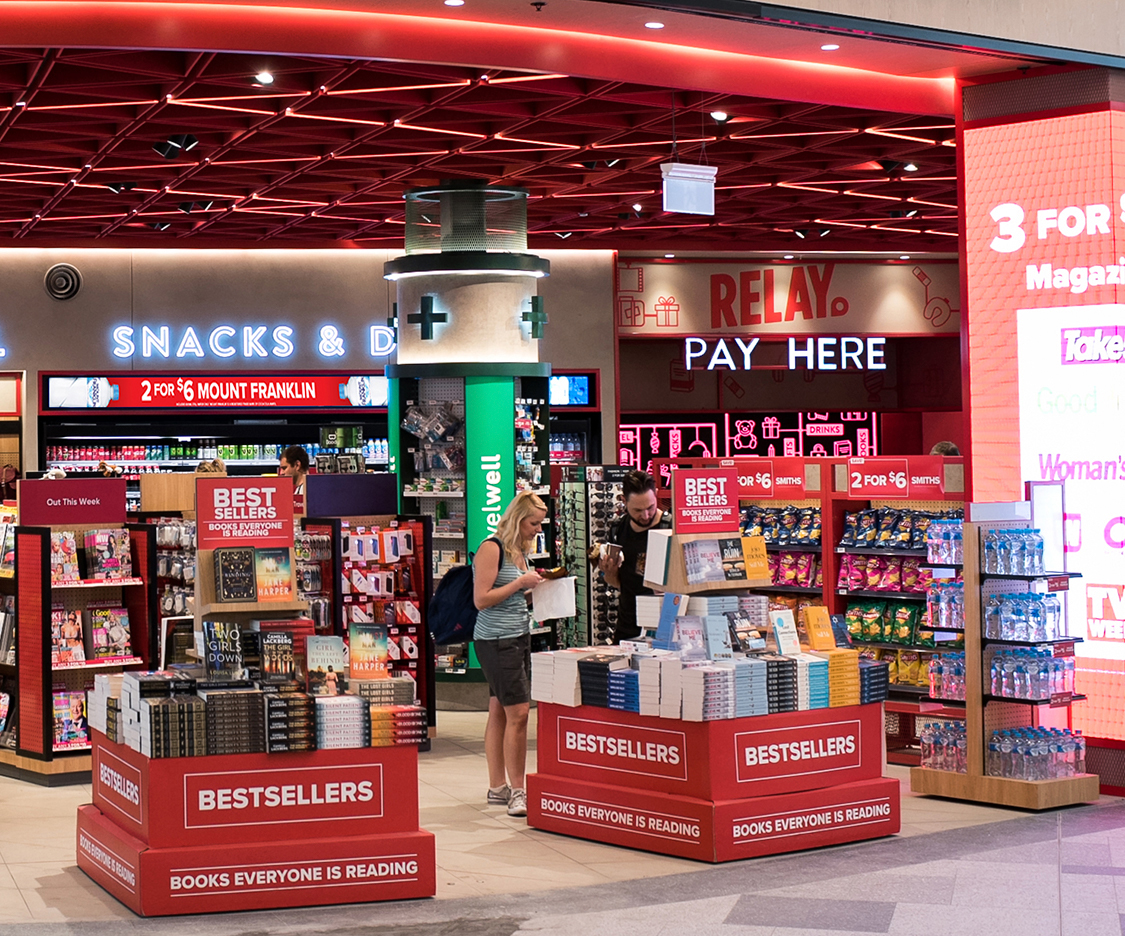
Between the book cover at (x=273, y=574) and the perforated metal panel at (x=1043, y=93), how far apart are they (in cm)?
443

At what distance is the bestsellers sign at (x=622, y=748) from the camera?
6.13 m

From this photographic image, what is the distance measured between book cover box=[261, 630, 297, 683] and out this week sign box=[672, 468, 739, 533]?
1772mm

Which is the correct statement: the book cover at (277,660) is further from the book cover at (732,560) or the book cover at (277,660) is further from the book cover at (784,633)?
the book cover at (784,633)

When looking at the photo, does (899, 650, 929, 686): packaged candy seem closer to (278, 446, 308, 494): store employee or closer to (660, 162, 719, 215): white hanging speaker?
(660, 162, 719, 215): white hanging speaker

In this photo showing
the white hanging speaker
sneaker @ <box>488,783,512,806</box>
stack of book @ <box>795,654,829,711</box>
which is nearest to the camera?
stack of book @ <box>795,654,829,711</box>

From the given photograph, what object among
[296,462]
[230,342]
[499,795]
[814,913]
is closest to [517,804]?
[499,795]

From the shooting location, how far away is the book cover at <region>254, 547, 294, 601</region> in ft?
19.5

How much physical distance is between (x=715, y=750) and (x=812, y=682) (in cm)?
62

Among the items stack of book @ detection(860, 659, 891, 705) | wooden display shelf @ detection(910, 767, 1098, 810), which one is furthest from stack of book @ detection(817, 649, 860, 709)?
wooden display shelf @ detection(910, 767, 1098, 810)

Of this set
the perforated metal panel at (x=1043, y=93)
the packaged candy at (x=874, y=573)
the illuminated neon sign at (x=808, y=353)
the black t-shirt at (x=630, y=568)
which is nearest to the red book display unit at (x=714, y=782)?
the black t-shirt at (x=630, y=568)

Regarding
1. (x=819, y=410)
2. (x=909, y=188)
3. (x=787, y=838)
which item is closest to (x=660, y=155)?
(x=909, y=188)

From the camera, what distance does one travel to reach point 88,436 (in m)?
15.0

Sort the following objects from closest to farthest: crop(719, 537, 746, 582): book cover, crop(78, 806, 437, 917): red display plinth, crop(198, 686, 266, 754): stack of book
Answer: crop(78, 806, 437, 917): red display plinth, crop(198, 686, 266, 754): stack of book, crop(719, 537, 746, 582): book cover

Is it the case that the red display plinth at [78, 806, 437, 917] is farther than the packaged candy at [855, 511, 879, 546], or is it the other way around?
the packaged candy at [855, 511, 879, 546]
